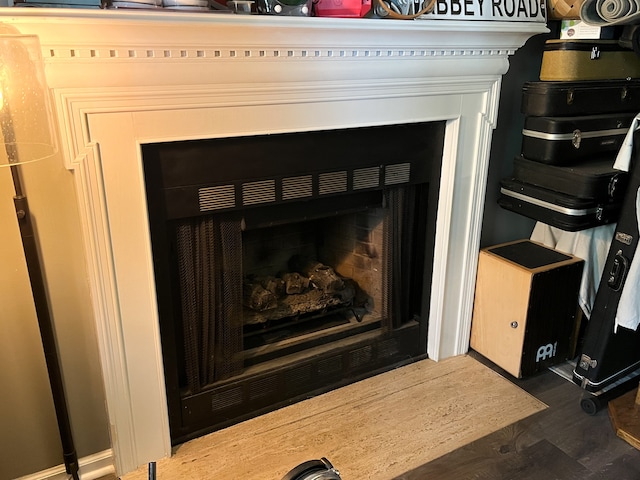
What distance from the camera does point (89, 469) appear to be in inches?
70.7

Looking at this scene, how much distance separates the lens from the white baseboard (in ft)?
5.73

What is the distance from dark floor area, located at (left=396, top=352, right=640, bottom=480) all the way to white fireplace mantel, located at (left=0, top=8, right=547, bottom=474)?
920mm

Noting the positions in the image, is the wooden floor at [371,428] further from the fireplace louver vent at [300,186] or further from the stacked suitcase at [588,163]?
the fireplace louver vent at [300,186]

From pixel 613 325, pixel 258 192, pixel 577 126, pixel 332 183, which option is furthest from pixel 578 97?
pixel 258 192

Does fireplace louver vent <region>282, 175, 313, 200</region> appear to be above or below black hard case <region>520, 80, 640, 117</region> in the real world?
below

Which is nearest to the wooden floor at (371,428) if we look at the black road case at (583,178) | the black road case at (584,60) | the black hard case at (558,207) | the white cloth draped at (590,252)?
the white cloth draped at (590,252)

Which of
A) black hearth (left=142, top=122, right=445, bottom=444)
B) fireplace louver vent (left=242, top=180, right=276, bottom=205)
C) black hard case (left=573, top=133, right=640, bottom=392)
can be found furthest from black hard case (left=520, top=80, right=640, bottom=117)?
fireplace louver vent (left=242, top=180, right=276, bottom=205)

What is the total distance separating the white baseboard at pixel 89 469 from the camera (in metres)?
1.75

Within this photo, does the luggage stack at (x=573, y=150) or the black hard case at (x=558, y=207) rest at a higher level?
the luggage stack at (x=573, y=150)

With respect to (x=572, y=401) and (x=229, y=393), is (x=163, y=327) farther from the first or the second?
(x=572, y=401)

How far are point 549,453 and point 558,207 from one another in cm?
85

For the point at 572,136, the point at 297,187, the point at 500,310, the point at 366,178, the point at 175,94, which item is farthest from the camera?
the point at 500,310

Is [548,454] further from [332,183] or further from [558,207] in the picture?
[332,183]

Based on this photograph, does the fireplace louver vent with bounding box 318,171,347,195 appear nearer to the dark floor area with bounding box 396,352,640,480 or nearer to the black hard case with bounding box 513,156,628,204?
the black hard case with bounding box 513,156,628,204
